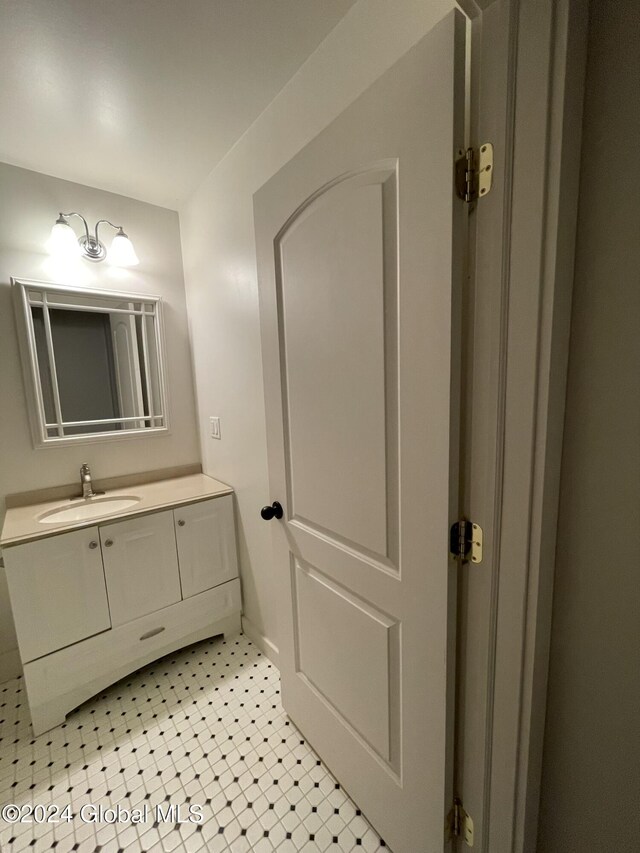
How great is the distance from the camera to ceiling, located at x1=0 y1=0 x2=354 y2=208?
2.93ft

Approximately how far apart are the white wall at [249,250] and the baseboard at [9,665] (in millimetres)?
1090

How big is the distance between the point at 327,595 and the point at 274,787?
72cm

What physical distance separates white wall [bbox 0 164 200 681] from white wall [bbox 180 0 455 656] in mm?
102

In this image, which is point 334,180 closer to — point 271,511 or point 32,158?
point 271,511

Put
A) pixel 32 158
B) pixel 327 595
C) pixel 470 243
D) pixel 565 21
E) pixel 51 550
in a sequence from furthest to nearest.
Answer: pixel 32 158 < pixel 51 550 < pixel 327 595 < pixel 470 243 < pixel 565 21

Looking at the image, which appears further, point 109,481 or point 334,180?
point 109,481

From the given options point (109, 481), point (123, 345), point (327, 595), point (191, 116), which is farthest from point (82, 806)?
point (191, 116)

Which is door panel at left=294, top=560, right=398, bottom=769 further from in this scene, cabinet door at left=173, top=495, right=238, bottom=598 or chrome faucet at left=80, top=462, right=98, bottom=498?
chrome faucet at left=80, top=462, right=98, bottom=498

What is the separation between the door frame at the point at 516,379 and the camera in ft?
1.70

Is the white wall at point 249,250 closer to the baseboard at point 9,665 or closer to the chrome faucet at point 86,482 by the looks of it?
the chrome faucet at point 86,482

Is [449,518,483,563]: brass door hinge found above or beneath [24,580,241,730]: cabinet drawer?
above

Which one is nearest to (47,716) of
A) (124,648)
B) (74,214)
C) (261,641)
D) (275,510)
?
(124,648)

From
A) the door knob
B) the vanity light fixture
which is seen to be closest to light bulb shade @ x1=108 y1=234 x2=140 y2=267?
the vanity light fixture

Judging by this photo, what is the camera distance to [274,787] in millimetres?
1108
